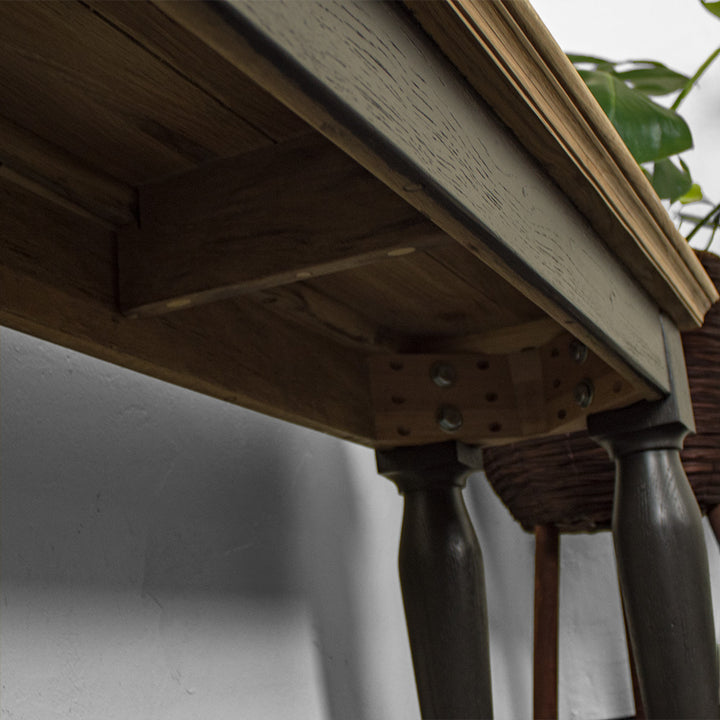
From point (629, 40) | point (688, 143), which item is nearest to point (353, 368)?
point (688, 143)

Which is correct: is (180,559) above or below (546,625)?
above

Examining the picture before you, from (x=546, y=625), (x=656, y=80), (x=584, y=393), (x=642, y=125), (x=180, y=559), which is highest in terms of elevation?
(x=656, y=80)

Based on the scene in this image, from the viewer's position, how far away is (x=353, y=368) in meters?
0.94

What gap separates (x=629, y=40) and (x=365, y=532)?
151cm

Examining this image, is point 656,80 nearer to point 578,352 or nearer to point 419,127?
point 578,352

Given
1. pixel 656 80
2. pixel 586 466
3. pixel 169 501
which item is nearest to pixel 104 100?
pixel 169 501

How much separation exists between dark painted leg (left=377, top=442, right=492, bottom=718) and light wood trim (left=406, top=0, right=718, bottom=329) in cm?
29

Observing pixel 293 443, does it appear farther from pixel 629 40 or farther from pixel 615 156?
pixel 629 40

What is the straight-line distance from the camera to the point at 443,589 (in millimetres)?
905

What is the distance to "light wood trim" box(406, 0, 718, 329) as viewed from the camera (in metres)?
0.43

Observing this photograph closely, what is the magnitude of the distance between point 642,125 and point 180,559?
752 mm

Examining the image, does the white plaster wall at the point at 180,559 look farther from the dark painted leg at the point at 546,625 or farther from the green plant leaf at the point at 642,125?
the green plant leaf at the point at 642,125

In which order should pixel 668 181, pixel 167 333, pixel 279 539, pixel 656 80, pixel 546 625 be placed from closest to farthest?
pixel 167 333
pixel 279 539
pixel 546 625
pixel 668 181
pixel 656 80

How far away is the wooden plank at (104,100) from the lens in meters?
0.47
